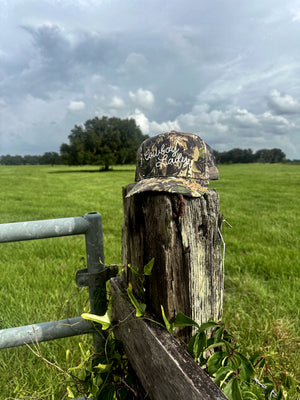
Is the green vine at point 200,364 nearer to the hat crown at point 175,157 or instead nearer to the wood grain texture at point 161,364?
the wood grain texture at point 161,364

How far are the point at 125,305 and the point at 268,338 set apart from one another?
1.44m

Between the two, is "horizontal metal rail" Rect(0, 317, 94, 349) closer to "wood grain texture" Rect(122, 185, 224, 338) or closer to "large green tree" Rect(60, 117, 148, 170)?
"wood grain texture" Rect(122, 185, 224, 338)

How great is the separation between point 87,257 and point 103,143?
39.5 m

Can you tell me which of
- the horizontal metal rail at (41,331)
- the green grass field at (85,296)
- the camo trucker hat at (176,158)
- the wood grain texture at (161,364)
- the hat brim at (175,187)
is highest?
the camo trucker hat at (176,158)

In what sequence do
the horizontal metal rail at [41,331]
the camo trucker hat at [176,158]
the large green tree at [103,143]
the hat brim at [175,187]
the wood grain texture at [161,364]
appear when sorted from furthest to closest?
1. the large green tree at [103,143]
2. the camo trucker hat at [176,158]
3. the horizontal metal rail at [41,331]
4. the hat brim at [175,187]
5. the wood grain texture at [161,364]

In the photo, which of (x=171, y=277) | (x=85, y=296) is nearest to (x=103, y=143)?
(x=85, y=296)

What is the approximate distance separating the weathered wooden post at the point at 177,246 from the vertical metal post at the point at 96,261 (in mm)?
156

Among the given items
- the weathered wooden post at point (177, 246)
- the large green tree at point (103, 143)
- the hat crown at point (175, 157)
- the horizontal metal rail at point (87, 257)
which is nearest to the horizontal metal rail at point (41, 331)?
the horizontal metal rail at point (87, 257)

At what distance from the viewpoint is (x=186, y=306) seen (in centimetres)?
97

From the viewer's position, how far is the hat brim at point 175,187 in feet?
3.45

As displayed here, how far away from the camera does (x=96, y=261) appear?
130cm

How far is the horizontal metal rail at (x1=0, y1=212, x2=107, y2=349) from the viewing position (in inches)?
44.9

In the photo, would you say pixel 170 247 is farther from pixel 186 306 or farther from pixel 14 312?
pixel 14 312

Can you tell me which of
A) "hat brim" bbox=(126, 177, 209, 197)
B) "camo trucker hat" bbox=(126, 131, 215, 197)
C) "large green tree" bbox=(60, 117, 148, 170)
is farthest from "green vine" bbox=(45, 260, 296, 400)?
"large green tree" bbox=(60, 117, 148, 170)
